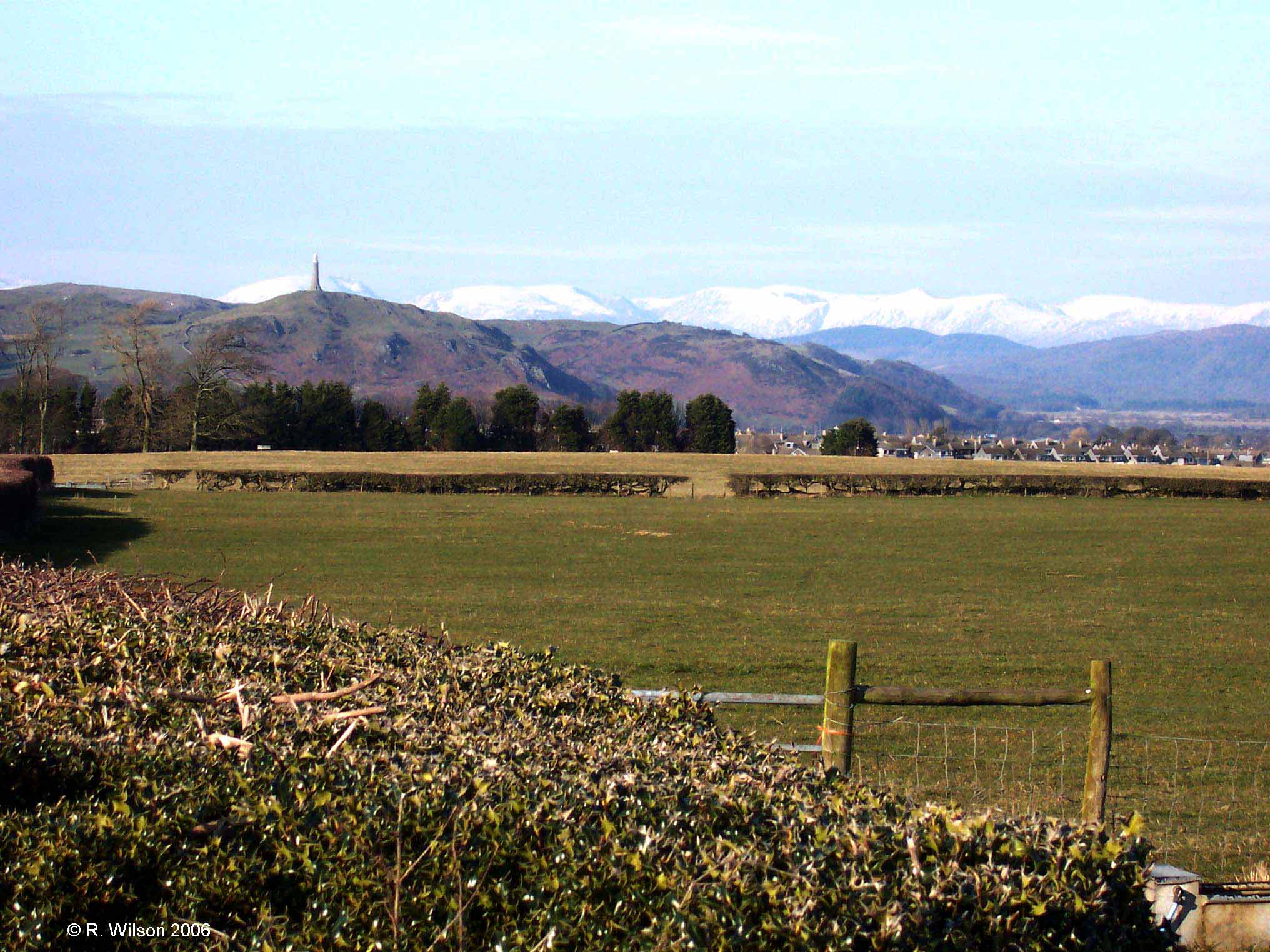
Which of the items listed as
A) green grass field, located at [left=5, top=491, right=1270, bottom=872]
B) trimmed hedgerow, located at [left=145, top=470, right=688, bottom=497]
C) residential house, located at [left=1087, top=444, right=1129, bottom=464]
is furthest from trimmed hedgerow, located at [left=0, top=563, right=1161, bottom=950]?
residential house, located at [left=1087, top=444, right=1129, bottom=464]

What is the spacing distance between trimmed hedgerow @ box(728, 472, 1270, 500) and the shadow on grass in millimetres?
26834

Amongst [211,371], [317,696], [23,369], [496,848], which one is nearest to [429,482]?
[211,371]

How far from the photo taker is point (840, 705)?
5.42m

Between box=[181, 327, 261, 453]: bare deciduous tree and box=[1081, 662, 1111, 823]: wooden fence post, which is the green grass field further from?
box=[181, 327, 261, 453]: bare deciduous tree

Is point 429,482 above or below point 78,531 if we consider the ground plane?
above

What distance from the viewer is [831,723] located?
5.46m

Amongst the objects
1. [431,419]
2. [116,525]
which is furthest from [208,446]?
[116,525]

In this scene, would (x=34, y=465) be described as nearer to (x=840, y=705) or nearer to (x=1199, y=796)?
(x=1199, y=796)

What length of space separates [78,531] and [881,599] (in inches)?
890

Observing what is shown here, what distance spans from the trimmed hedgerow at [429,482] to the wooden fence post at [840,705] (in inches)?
1788

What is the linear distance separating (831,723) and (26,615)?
3733 mm

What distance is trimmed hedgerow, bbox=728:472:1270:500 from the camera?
169 ft

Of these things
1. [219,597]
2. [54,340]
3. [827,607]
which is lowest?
[827,607]

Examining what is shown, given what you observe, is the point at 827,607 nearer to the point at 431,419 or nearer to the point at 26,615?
the point at 26,615
